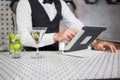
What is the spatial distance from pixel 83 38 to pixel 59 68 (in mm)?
402

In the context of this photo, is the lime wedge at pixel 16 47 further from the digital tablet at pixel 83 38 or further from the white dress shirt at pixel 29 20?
the digital tablet at pixel 83 38

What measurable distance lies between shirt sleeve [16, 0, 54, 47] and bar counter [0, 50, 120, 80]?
10.9 inches

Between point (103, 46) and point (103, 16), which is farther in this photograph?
point (103, 16)

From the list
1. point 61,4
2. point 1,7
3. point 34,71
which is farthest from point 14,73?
point 1,7

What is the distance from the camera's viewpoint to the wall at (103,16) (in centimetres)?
306

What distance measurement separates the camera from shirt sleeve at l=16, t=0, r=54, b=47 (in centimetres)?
164

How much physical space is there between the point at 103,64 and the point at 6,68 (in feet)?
1.43

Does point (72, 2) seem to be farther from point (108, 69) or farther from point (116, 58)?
point (108, 69)

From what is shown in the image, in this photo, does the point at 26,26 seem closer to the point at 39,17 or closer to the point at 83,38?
the point at 39,17

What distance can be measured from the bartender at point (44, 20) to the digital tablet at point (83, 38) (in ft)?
0.20

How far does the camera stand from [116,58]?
4.33ft

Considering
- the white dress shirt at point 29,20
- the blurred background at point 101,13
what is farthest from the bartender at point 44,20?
the blurred background at point 101,13

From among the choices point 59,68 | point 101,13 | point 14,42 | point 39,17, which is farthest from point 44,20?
point 101,13

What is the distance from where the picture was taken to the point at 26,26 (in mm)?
1768
